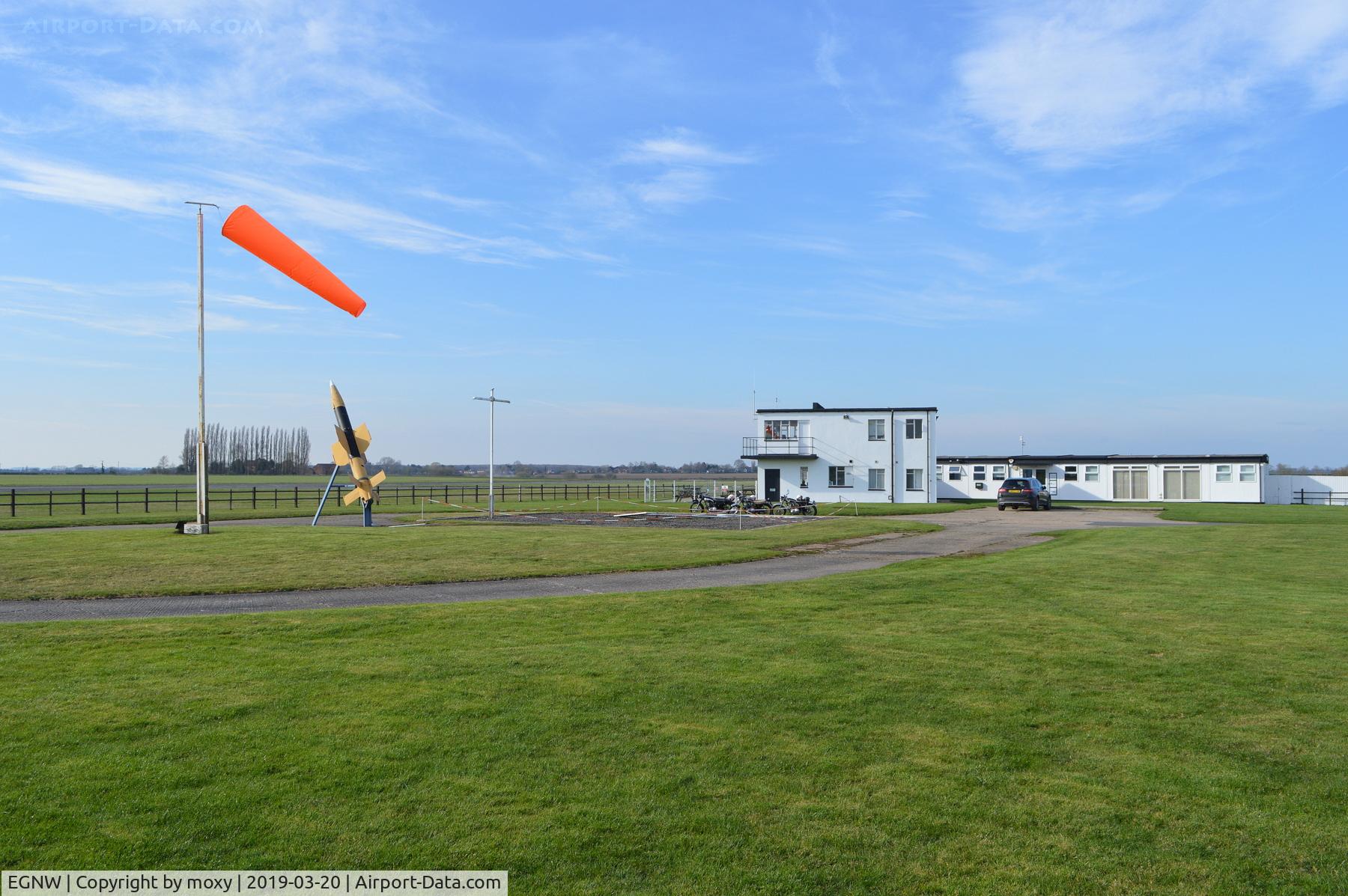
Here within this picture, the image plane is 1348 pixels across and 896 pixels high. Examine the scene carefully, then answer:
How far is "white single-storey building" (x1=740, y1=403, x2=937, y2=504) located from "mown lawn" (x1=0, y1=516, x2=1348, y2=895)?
43334mm

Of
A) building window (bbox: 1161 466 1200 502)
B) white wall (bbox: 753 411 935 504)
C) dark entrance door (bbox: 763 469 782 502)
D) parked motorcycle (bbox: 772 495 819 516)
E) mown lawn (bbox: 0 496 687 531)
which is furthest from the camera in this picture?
building window (bbox: 1161 466 1200 502)

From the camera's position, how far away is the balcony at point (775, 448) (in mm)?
56281

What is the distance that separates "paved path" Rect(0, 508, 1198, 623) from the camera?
42.1ft

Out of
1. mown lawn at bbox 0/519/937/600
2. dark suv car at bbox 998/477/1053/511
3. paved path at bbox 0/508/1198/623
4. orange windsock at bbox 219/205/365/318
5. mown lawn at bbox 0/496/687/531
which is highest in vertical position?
orange windsock at bbox 219/205/365/318

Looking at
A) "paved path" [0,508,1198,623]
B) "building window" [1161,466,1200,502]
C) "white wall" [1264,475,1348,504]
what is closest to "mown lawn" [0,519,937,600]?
"paved path" [0,508,1198,623]

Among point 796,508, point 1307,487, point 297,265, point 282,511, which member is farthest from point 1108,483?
point 297,265

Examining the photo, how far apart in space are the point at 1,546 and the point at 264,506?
2938 cm

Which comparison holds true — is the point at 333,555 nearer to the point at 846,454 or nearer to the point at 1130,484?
the point at 846,454

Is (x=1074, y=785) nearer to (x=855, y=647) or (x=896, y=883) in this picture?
(x=896, y=883)

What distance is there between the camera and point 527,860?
461 centimetres

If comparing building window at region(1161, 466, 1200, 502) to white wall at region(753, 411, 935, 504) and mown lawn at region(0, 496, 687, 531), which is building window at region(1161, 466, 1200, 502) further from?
mown lawn at region(0, 496, 687, 531)

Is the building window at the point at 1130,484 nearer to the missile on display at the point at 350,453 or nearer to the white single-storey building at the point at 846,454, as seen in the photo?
the white single-storey building at the point at 846,454

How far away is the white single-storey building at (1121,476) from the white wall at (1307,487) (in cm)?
248

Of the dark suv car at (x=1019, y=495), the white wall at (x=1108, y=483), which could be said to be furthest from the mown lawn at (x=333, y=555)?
the white wall at (x=1108, y=483)
